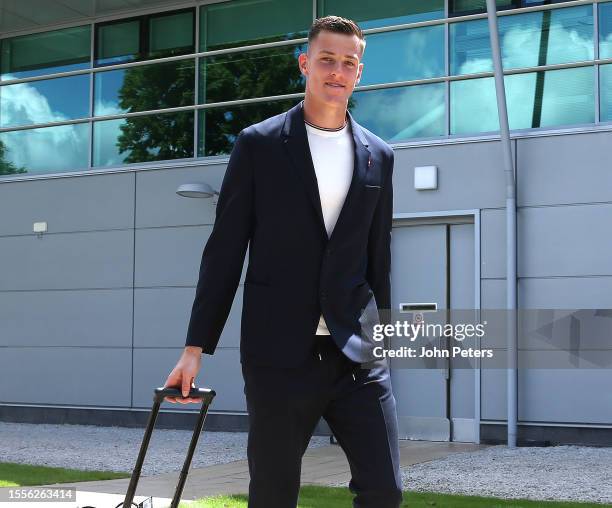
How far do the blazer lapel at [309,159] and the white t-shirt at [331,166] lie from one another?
2 centimetres

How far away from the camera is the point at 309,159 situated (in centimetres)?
306

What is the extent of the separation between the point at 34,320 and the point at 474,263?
6.02 m

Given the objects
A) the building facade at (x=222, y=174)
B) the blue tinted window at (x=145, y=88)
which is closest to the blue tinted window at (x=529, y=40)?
the building facade at (x=222, y=174)

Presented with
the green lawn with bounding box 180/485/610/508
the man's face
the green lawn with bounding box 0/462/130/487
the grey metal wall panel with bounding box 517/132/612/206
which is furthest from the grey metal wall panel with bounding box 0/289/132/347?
the man's face

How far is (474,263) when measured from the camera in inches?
432

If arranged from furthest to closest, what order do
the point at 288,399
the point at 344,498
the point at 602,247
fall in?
the point at 602,247
the point at 344,498
the point at 288,399

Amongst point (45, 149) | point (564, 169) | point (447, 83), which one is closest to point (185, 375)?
point (564, 169)

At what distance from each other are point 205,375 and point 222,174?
243 centimetres

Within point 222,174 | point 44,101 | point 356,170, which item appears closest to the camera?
point 356,170

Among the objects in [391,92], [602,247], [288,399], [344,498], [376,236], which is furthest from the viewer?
[391,92]

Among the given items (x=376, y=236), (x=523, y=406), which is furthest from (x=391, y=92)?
(x=376, y=236)

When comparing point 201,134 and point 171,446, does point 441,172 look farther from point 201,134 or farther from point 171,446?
point 171,446

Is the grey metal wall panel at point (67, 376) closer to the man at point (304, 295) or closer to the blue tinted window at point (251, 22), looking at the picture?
the blue tinted window at point (251, 22)

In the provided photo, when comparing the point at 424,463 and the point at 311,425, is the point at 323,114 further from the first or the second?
the point at 424,463
